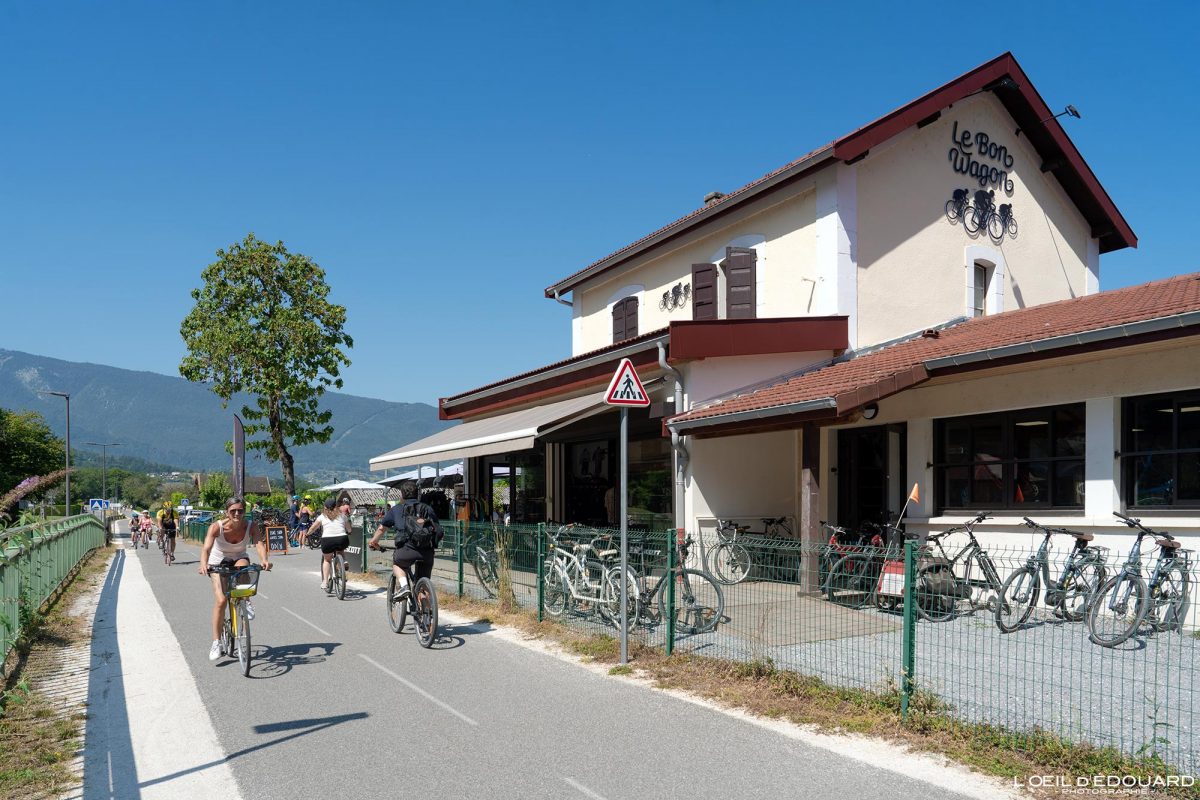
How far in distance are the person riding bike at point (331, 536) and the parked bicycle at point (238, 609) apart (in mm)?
5018

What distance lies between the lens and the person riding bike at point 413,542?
9266mm

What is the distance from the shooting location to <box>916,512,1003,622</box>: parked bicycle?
22.7ft

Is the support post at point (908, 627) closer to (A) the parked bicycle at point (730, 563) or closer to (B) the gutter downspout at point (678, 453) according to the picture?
(A) the parked bicycle at point (730, 563)

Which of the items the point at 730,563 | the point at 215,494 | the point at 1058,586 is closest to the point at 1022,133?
the point at 1058,586

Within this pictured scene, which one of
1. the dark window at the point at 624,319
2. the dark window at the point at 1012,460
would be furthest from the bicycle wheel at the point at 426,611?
the dark window at the point at 624,319

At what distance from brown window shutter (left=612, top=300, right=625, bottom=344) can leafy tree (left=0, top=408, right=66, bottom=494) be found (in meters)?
49.7

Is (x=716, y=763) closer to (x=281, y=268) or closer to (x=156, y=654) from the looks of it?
(x=156, y=654)

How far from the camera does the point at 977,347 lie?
998 cm

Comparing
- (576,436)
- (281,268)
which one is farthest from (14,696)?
(281,268)

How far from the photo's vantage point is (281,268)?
29250 mm

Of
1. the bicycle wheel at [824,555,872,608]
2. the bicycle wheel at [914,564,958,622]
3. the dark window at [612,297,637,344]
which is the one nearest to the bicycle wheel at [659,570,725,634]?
the bicycle wheel at [824,555,872,608]

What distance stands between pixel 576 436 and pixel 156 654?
367 inches

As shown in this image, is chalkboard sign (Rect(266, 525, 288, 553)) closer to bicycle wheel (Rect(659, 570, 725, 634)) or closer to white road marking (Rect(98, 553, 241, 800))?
white road marking (Rect(98, 553, 241, 800))

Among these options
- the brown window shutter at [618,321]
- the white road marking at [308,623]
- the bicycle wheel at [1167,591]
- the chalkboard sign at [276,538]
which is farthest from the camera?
the chalkboard sign at [276,538]
